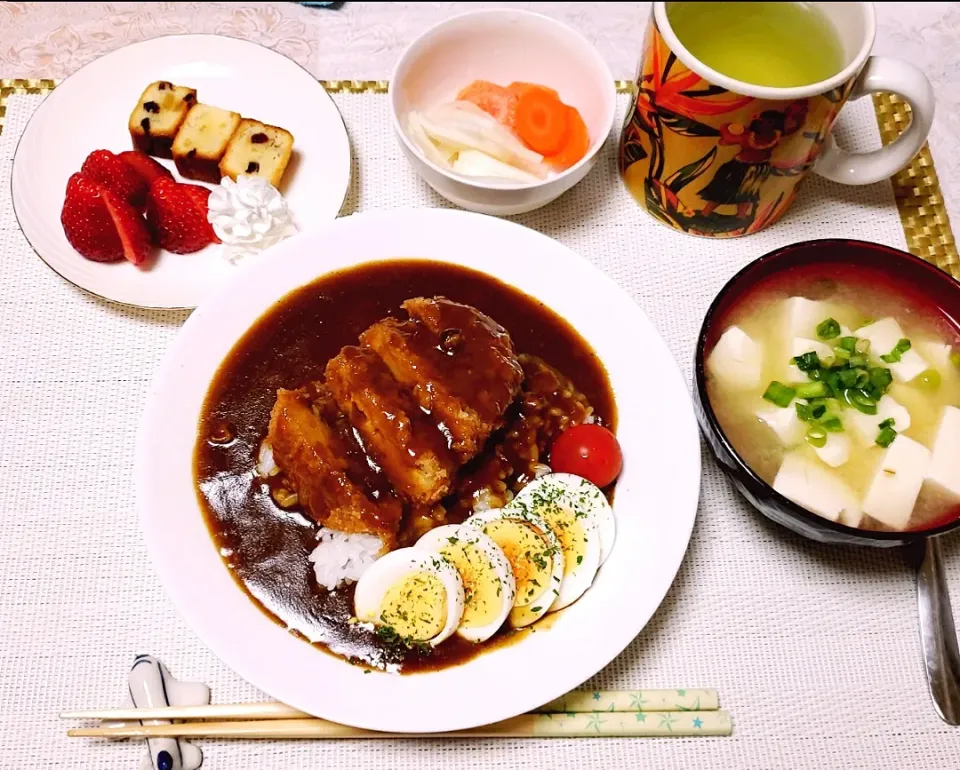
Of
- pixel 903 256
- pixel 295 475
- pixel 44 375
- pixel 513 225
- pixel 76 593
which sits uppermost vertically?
pixel 903 256

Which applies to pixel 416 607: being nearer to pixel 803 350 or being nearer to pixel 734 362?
pixel 734 362

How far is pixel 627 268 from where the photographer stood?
127 inches

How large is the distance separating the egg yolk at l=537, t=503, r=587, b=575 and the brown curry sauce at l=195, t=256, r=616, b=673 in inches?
10.9

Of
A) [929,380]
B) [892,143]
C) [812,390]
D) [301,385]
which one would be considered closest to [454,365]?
[301,385]

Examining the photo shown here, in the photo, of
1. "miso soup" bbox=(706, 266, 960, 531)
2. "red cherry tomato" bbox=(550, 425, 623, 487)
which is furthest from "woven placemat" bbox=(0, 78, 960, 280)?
"red cherry tomato" bbox=(550, 425, 623, 487)

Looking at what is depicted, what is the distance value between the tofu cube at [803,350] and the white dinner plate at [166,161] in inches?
68.9

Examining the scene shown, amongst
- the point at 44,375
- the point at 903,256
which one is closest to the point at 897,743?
the point at 903,256

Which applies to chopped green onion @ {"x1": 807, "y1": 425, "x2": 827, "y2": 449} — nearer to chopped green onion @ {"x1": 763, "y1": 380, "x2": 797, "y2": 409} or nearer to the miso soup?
the miso soup

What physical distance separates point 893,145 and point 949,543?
1.46 m

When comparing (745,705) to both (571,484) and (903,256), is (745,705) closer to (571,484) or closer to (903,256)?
(571,484)

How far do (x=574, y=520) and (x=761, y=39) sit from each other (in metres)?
1.89

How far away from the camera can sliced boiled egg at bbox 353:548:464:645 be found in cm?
230

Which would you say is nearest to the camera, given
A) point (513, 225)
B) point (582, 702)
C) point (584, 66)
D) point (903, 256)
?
point (582, 702)

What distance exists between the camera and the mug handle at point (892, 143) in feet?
8.91
